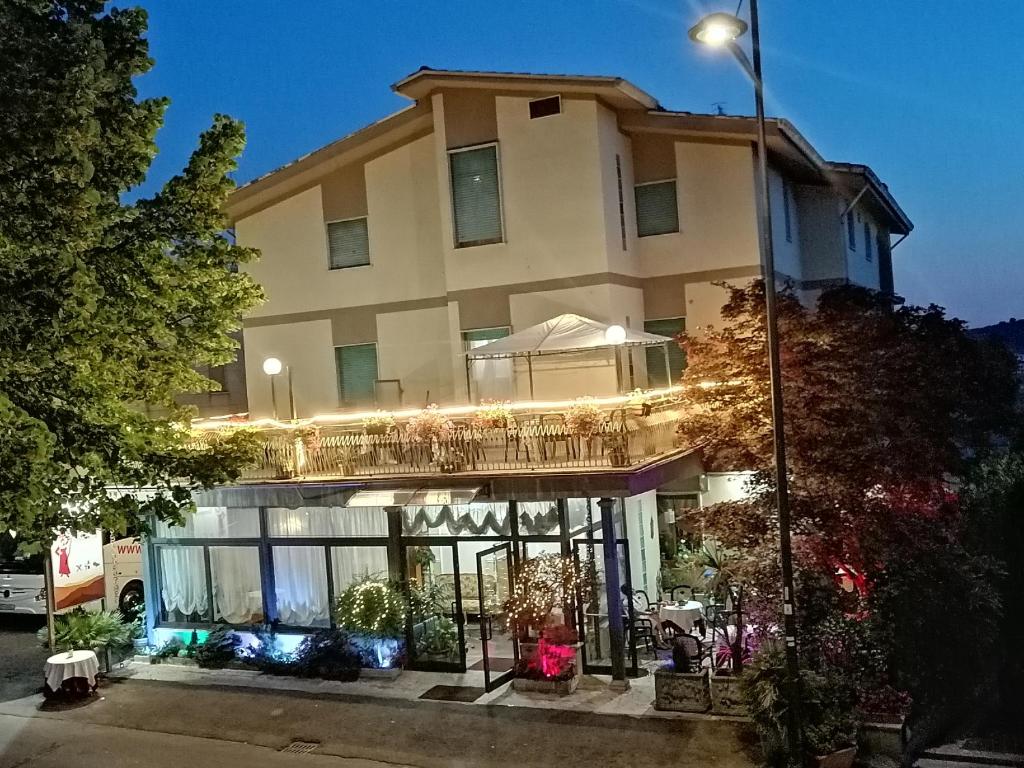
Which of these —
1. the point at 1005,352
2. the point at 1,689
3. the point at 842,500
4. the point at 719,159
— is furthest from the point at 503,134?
the point at 1005,352

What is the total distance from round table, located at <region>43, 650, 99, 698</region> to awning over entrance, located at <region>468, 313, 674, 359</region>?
8.00 metres

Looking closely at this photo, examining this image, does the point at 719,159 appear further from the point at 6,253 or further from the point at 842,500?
the point at 6,253

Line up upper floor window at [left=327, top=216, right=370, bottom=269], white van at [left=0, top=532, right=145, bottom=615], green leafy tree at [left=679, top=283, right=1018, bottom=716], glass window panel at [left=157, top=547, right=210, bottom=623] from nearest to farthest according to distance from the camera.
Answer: green leafy tree at [left=679, top=283, right=1018, bottom=716] < glass window panel at [left=157, top=547, right=210, bottom=623] < white van at [left=0, top=532, right=145, bottom=615] < upper floor window at [left=327, top=216, right=370, bottom=269]

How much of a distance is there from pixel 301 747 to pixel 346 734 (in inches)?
25.0

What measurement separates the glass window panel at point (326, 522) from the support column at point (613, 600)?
13.9 ft

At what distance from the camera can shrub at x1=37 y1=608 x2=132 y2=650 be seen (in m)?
15.4

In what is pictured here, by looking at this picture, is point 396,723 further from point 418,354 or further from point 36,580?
point 36,580

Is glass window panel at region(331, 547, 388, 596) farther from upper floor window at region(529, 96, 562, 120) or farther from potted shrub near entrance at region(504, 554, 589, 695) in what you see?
upper floor window at region(529, 96, 562, 120)

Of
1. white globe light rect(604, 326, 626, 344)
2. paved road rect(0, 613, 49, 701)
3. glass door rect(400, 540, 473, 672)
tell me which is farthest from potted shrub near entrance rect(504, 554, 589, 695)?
paved road rect(0, 613, 49, 701)

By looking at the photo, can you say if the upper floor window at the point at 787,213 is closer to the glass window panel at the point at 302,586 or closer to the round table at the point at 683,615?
the round table at the point at 683,615

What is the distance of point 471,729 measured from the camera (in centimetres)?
1211

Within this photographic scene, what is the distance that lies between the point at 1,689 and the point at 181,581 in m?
3.31

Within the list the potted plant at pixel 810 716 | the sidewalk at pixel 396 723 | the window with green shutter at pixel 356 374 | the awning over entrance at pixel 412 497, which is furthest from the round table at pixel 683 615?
the window with green shutter at pixel 356 374

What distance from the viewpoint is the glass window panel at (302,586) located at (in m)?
16.0
